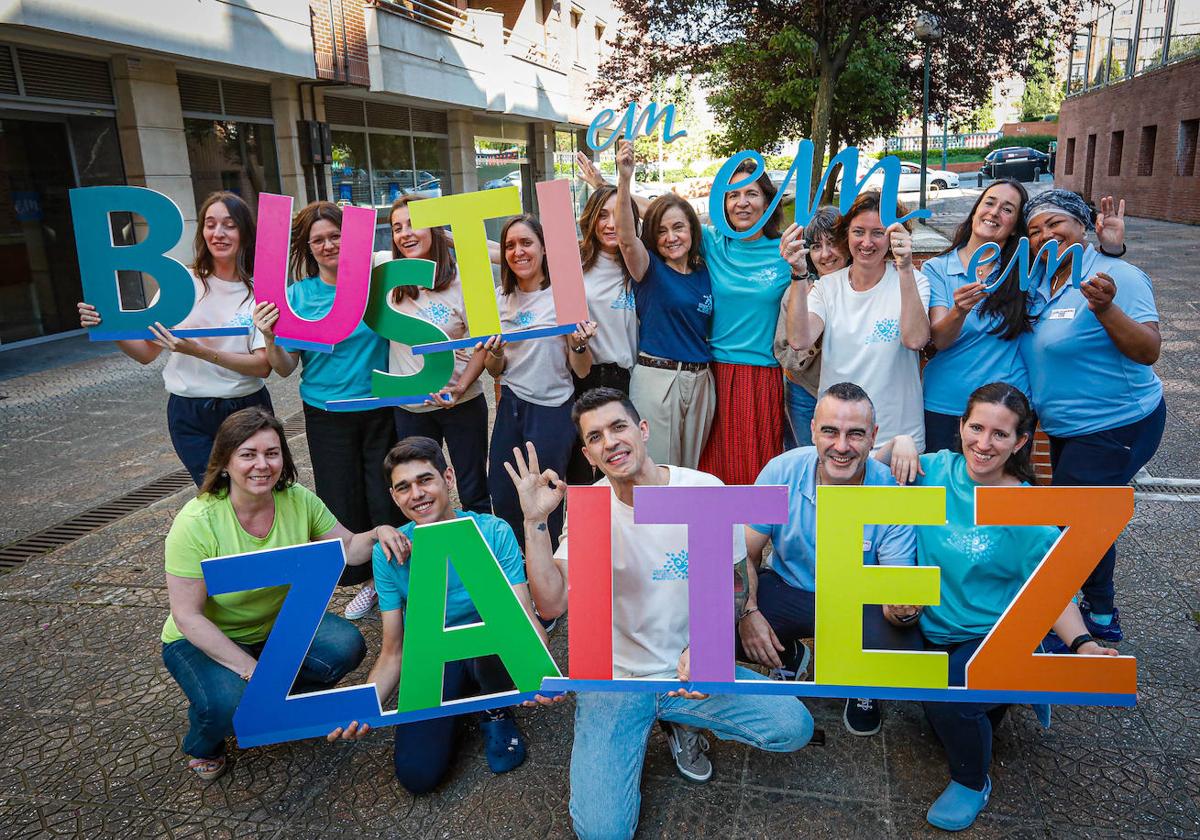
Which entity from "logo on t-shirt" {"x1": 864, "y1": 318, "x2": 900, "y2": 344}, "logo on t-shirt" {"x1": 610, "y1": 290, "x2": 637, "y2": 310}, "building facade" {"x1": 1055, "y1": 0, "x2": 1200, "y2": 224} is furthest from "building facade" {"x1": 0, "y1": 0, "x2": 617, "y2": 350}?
"building facade" {"x1": 1055, "y1": 0, "x2": 1200, "y2": 224}

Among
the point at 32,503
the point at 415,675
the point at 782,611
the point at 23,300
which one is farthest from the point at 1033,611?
the point at 23,300

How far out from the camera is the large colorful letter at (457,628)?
2.63m

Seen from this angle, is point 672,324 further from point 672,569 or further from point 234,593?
point 234,593

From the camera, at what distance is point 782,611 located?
316cm

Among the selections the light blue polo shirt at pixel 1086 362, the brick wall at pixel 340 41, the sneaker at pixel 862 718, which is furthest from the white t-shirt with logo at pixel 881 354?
the brick wall at pixel 340 41

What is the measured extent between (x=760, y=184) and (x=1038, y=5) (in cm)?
1172

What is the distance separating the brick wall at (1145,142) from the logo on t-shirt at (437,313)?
21144 millimetres

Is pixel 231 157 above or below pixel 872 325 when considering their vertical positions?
above

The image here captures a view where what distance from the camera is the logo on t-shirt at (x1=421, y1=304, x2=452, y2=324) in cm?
390

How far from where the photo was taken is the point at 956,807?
8.59ft

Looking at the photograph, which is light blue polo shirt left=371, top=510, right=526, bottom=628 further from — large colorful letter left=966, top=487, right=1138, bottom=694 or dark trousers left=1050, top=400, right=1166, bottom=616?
dark trousers left=1050, top=400, right=1166, bottom=616

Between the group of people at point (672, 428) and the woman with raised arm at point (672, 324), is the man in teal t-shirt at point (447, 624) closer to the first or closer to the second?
the group of people at point (672, 428)

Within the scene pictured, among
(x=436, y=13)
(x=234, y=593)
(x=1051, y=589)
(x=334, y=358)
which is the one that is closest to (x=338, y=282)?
(x=334, y=358)

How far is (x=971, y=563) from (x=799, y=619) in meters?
0.64
